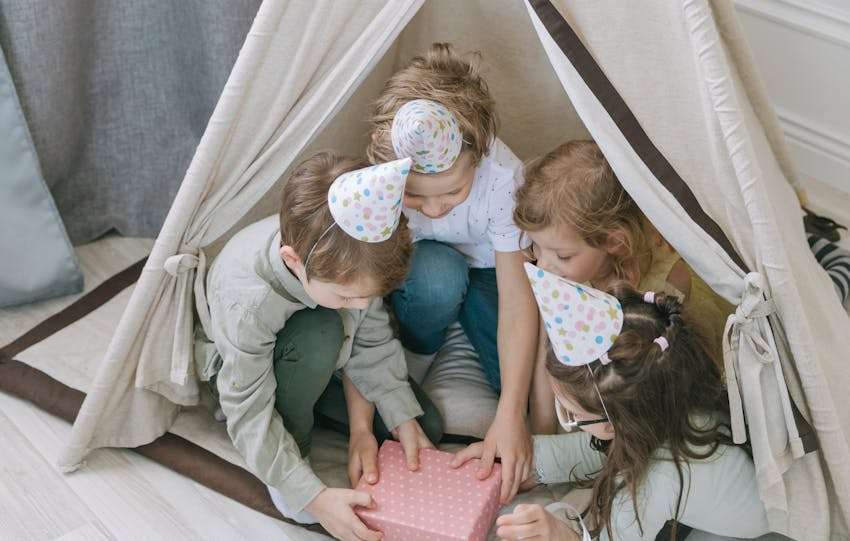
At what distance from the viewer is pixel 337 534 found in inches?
60.5

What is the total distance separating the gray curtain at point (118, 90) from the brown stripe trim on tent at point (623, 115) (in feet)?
3.05

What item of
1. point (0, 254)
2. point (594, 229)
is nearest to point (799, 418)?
point (594, 229)

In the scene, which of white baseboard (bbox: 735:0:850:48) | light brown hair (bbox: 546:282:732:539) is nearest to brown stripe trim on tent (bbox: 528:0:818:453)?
light brown hair (bbox: 546:282:732:539)

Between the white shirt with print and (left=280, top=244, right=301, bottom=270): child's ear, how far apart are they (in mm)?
317

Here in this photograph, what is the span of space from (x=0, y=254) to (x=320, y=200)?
94cm

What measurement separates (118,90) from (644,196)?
1.32 meters

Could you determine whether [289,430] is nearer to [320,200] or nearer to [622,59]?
[320,200]

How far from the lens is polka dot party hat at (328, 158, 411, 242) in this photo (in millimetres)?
1297

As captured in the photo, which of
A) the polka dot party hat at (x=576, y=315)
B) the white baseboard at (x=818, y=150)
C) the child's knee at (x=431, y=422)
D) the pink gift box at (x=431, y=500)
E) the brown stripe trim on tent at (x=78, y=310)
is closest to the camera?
the polka dot party hat at (x=576, y=315)

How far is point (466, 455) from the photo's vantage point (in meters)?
1.59

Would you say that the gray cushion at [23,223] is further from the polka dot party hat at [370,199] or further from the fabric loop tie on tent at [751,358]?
the fabric loop tie on tent at [751,358]

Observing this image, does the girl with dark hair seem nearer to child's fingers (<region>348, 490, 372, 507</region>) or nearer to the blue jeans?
child's fingers (<region>348, 490, 372, 507</region>)

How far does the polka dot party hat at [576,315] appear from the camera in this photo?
125 centimetres

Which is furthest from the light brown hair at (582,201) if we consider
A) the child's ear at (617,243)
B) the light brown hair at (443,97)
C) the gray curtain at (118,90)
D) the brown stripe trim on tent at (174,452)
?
the gray curtain at (118,90)
